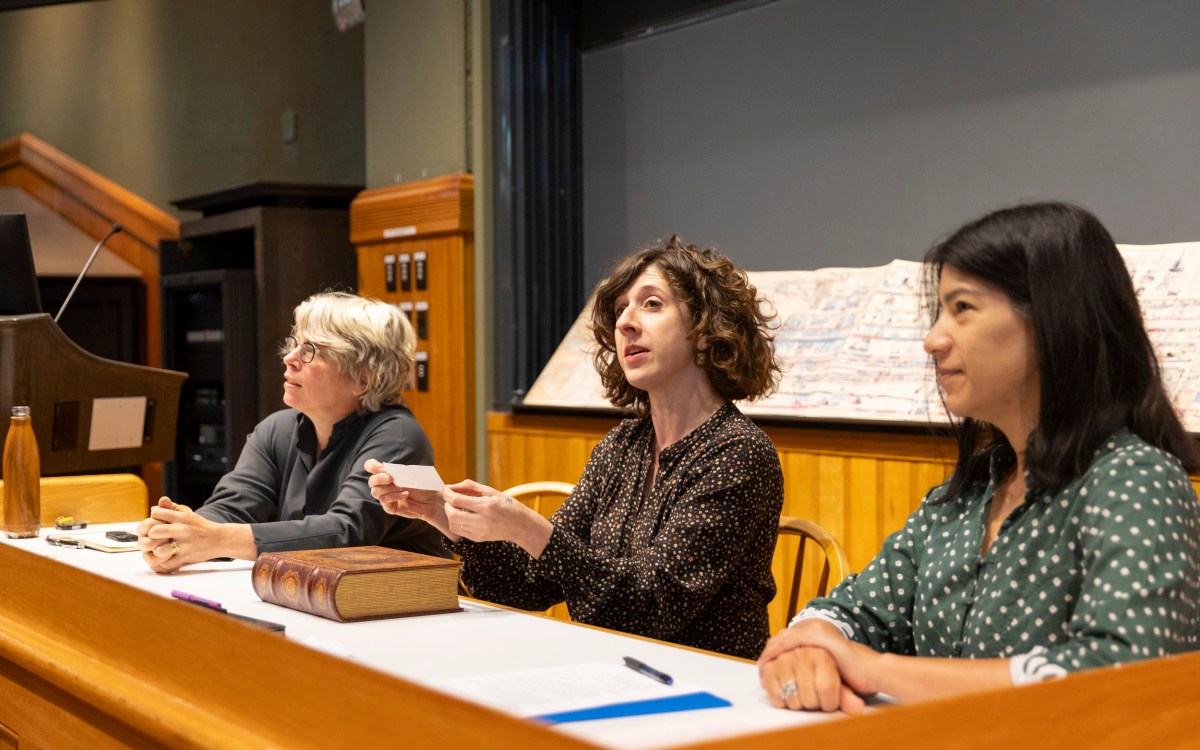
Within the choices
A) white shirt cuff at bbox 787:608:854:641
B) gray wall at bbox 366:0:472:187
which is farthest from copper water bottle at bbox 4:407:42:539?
gray wall at bbox 366:0:472:187

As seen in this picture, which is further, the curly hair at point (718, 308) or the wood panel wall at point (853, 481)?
the wood panel wall at point (853, 481)

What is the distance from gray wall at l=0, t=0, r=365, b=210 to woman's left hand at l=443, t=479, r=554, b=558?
5.27 meters

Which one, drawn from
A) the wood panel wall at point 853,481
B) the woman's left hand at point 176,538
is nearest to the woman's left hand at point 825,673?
the woman's left hand at point 176,538

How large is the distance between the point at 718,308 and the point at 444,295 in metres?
3.00

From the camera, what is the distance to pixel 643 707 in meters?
1.30

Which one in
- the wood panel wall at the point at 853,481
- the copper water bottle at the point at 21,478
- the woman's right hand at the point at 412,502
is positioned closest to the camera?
the woman's right hand at the point at 412,502

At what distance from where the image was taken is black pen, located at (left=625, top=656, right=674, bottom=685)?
1.40 m

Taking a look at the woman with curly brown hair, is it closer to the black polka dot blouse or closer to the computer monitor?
the black polka dot blouse

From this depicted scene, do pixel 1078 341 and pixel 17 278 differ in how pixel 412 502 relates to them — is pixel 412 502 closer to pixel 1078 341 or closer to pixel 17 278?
pixel 1078 341

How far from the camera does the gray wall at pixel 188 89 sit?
7062 mm

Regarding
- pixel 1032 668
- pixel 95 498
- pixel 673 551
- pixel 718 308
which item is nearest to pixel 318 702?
pixel 1032 668

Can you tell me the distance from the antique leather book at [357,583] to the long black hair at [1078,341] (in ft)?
2.92

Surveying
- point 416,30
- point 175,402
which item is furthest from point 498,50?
point 175,402

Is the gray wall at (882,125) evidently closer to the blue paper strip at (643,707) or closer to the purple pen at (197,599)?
the blue paper strip at (643,707)
